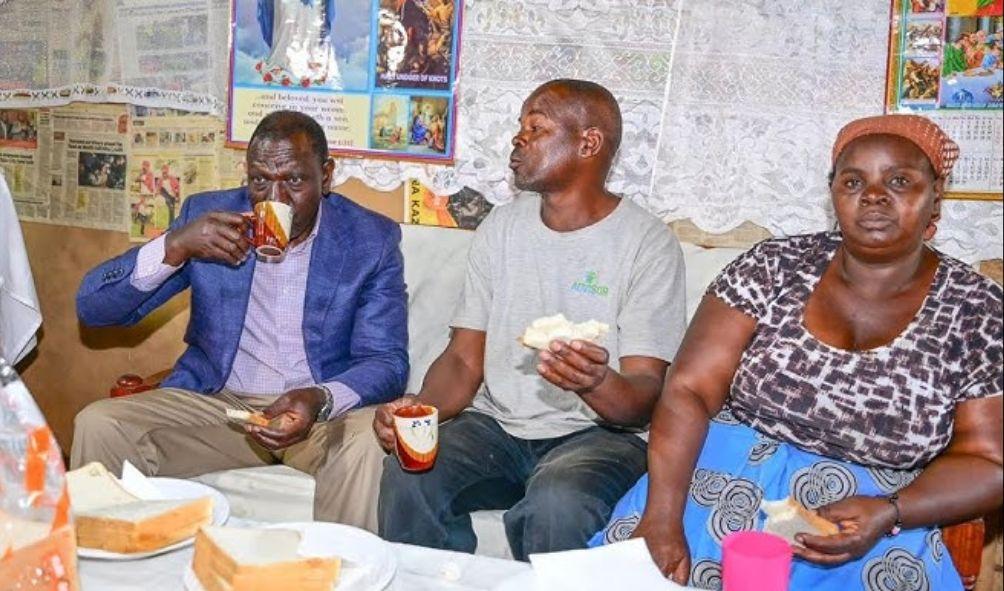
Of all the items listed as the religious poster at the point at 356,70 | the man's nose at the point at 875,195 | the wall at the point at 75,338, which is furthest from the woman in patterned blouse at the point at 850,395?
the wall at the point at 75,338

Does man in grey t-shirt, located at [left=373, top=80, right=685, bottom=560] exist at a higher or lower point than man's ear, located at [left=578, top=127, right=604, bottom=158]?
lower

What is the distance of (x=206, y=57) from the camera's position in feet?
11.3

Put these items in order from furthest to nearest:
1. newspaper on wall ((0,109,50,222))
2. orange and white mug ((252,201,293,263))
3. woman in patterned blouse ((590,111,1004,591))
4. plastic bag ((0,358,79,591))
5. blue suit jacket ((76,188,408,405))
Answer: newspaper on wall ((0,109,50,222)), blue suit jacket ((76,188,408,405)), orange and white mug ((252,201,293,263)), woman in patterned blouse ((590,111,1004,591)), plastic bag ((0,358,79,591))

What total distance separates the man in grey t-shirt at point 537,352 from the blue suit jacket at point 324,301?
0.76 feet

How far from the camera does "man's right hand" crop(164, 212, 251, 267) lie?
2570 millimetres

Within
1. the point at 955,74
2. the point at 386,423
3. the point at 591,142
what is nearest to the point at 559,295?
the point at 591,142

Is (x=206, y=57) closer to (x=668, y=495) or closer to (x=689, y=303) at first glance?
(x=689, y=303)

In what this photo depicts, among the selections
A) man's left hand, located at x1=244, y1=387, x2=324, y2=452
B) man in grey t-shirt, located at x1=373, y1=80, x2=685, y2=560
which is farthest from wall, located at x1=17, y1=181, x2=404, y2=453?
man in grey t-shirt, located at x1=373, y1=80, x2=685, y2=560

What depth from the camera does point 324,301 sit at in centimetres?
273

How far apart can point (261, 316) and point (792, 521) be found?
1.56 m

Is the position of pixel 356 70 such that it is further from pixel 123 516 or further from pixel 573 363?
pixel 123 516

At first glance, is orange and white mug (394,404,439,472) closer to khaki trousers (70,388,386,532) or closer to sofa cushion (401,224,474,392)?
khaki trousers (70,388,386,532)

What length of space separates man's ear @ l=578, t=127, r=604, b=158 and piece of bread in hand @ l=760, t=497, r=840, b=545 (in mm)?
1056

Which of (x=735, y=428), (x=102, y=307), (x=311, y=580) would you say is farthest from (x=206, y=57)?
(x=311, y=580)
